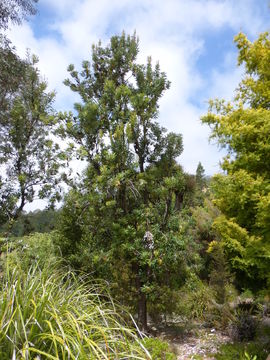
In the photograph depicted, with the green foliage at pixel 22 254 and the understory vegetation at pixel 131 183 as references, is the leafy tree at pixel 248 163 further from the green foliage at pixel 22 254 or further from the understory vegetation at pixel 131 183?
the green foliage at pixel 22 254

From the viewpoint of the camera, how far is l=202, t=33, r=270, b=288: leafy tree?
187 inches

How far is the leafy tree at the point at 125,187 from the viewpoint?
5285 millimetres

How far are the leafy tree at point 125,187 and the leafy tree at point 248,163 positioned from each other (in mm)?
934

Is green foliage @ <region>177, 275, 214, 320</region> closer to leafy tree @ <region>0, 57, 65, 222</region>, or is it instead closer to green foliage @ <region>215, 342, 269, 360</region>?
green foliage @ <region>215, 342, 269, 360</region>

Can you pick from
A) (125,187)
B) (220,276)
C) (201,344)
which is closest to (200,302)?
(220,276)

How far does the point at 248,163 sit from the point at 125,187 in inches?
93.2

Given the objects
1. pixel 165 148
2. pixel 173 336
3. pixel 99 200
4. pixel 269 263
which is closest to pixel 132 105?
A: pixel 165 148

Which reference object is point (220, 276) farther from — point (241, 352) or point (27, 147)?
point (27, 147)

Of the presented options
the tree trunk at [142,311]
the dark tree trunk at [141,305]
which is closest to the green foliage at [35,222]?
the dark tree trunk at [141,305]

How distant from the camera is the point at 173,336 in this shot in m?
6.66

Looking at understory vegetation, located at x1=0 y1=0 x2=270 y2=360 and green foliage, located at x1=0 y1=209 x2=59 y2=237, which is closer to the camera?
understory vegetation, located at x1=0 y1=0 x2=270 y2=360

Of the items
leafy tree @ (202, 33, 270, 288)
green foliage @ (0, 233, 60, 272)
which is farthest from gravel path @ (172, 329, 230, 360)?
green foliage @ (0, 233, 60, 272)

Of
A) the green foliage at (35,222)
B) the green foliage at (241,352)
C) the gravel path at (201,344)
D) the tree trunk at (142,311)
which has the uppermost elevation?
the green foliage at (35,222)

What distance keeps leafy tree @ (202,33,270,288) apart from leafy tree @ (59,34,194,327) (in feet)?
3.06
